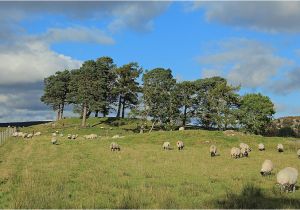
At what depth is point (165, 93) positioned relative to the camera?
97.6 metres

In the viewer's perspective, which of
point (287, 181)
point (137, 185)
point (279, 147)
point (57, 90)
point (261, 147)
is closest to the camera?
point (287, 181)

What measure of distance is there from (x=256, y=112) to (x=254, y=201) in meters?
86.5

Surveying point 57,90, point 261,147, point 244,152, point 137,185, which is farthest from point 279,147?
point 57,90

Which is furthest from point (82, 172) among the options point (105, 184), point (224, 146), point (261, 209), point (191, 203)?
point (224, 146)

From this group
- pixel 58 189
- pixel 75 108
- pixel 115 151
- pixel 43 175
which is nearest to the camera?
pixel 58 189

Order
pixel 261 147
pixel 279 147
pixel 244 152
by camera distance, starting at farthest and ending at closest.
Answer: pixel 261 147
pixel 279 147
pixel 244 152

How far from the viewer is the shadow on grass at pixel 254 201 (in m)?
18.0

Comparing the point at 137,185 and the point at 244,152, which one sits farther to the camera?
the point at 244,152

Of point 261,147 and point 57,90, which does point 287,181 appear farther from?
point 57,90

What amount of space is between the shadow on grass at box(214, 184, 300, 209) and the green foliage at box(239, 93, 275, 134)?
76.4 metres

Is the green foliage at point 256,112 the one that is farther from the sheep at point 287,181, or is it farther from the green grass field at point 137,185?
the sheep at point 287,181

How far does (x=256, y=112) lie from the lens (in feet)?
339

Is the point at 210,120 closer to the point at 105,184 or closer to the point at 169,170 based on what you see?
the point at 169,170

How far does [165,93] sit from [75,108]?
29.1 meters
